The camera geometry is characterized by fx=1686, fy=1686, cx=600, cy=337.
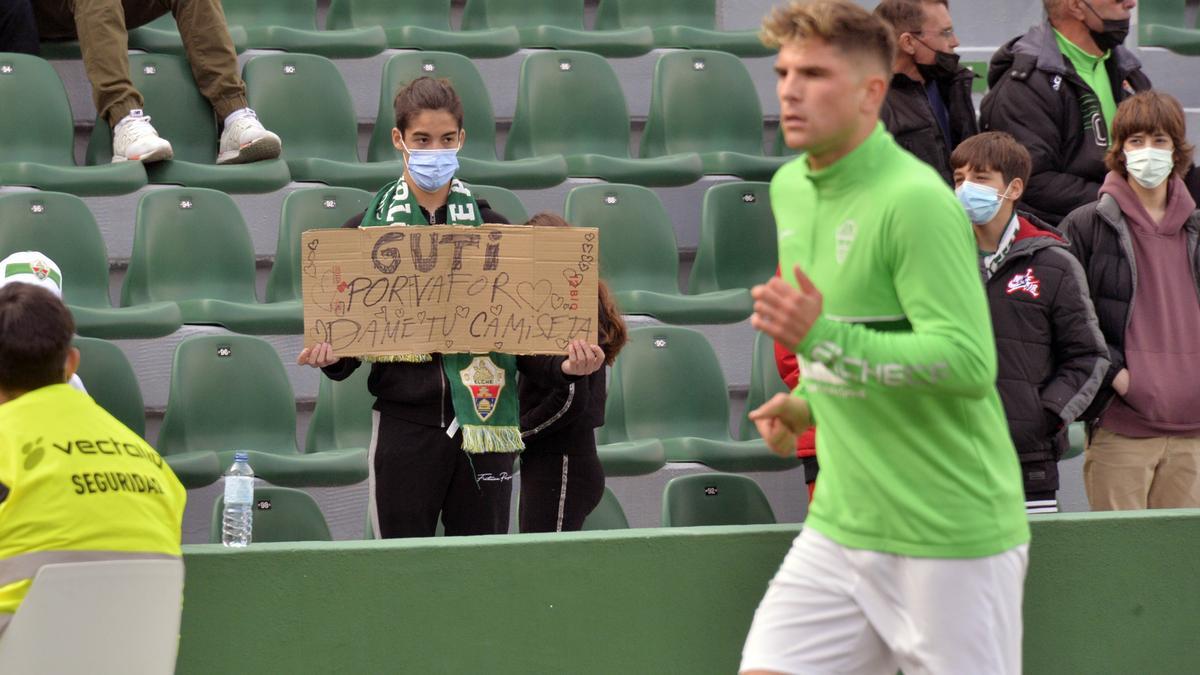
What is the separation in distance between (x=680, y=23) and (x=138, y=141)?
9.53 feet

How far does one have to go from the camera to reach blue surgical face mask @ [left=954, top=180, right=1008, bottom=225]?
490cm

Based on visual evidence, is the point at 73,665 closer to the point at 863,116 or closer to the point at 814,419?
the point at 814,419

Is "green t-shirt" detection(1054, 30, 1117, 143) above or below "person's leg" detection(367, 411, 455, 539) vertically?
above

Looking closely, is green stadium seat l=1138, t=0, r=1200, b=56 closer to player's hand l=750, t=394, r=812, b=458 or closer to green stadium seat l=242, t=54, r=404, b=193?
green stadium seat l=242, t=54, r=404, b=193

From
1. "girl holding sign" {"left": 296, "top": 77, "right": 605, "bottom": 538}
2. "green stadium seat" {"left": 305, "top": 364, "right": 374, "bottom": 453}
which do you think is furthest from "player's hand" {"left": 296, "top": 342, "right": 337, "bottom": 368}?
"green stadium seat" {"left": 305, "top": 364, "right": 374, "bottom": 453}

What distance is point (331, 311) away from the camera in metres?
4.22

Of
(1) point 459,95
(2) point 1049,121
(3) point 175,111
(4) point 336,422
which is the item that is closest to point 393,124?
(1) point 459,95

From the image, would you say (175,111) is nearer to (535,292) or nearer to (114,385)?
(114,385)

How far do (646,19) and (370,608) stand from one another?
472 cm

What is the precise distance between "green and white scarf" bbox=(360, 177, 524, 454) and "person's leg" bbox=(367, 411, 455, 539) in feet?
0.33

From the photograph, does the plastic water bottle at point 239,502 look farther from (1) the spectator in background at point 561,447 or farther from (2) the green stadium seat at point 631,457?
(2) the green stadium seat at point 631,457

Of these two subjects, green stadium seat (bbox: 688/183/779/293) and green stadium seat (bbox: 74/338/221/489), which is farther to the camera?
green stadium seat (bbox: 688/183/779/293)

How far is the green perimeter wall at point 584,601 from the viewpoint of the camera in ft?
12.4

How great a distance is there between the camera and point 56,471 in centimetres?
300
